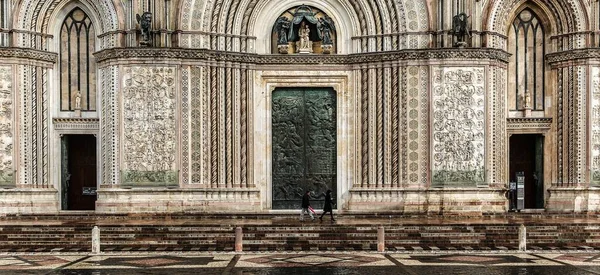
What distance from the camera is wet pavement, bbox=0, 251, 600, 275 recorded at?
20422mm

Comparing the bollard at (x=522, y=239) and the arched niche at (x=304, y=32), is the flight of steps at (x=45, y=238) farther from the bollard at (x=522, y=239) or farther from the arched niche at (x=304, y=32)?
the bollard at (x=522, y=239)

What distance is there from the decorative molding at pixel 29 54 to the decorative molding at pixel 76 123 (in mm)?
2367

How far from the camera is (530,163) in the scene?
35.7 meters

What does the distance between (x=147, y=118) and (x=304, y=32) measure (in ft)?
23.6

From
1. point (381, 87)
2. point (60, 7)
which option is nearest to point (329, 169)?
point (381, 87)

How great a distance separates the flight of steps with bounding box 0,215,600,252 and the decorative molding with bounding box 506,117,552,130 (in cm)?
686

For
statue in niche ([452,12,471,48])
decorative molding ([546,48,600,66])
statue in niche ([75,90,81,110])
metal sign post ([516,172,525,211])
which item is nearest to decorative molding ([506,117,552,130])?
metal sign post ([516,172,525,211])

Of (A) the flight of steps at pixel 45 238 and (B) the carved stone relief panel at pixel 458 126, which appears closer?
(A) the flight of steps at pixel 45 238

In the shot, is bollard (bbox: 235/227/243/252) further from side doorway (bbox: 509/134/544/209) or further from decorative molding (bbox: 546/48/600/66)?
decorative molding (bbox: 546/48/600/66)

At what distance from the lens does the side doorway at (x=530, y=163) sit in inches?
1387

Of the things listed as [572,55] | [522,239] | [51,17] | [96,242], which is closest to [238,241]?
[96,242]

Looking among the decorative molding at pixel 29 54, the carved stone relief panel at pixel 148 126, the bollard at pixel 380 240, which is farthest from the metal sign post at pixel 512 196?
the decorative molding at pixel 29 54

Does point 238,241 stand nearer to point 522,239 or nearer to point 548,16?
point 522,239

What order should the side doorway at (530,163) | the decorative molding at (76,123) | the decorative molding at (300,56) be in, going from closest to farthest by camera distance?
the decorative molding at (300,56), the decorative molding at (76,123), the side doorway at (530,163)
